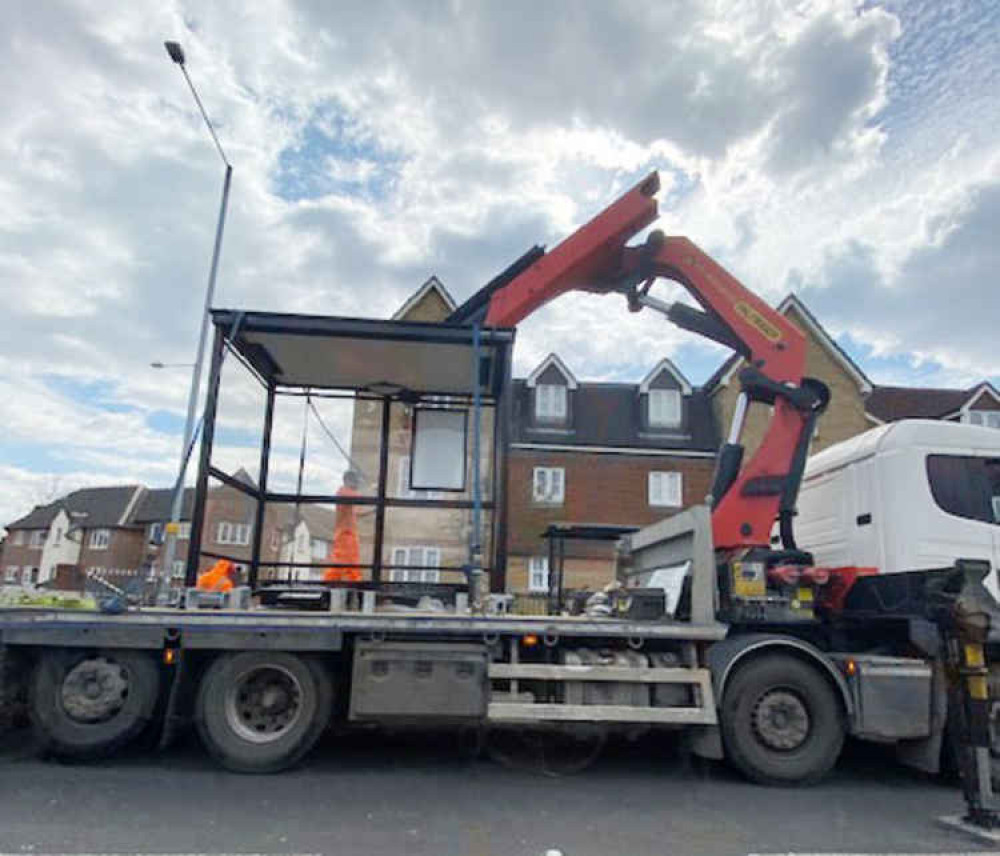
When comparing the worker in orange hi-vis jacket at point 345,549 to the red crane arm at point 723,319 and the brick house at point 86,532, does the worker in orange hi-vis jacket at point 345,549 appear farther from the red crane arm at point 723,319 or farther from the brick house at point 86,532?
the brick house at point 86,532

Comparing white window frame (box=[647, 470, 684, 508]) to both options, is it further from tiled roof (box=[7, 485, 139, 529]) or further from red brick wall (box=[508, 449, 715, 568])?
tiled roof (box=[7, 485, 139, 529])

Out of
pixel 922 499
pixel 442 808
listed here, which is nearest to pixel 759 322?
pixel 922 499

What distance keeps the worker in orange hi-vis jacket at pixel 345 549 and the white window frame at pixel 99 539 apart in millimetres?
50294

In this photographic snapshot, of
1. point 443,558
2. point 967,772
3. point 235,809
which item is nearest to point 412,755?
point 235,809

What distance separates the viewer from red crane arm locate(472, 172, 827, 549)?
24.7ft

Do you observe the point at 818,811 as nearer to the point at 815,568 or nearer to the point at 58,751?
the point at 815,568

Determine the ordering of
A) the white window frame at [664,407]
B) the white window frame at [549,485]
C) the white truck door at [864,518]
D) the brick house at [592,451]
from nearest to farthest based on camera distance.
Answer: the white truck door at [864,518] → the brick house at [592,451] → the white window frame at [549,485] → the white window frame at [664,407]

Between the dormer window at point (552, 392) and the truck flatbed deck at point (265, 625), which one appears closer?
the truck flatbed deck at point (265, 625)

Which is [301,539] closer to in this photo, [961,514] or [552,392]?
[961,514]

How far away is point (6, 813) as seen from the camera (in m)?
4.71

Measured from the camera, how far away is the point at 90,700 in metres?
5.97

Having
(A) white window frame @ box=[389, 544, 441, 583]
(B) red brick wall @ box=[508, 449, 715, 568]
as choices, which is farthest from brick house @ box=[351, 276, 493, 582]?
(B) red brick wall @ box=[508, 449, 715, 568]

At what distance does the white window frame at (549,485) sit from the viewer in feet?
86.9

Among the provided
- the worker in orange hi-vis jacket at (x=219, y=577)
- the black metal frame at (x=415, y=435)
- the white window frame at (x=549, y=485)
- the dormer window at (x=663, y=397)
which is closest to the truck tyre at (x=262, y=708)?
the worker in orange hi-vis jacket at (x=219, y=577)
